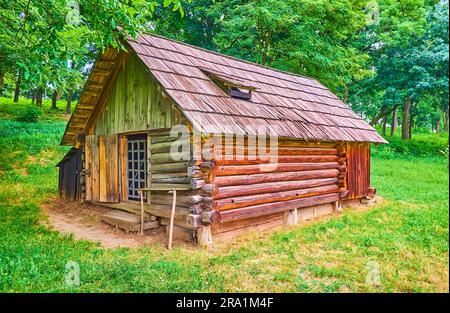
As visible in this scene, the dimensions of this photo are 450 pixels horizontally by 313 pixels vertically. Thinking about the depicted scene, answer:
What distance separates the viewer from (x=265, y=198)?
9102 millimetres

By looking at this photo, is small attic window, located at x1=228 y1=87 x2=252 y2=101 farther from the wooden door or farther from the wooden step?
the wooden step

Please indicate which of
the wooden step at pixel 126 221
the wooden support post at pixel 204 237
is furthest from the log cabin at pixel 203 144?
the wooden step at pixel 126 221

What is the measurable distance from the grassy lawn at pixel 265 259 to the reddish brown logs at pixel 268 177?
131 centimetres

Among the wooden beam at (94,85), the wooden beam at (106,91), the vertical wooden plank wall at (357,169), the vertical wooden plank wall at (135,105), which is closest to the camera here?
the vertical wooden plank wall at (135,105)

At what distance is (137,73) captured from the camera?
919 centimetres

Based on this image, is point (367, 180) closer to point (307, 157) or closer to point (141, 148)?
point (307, 157)

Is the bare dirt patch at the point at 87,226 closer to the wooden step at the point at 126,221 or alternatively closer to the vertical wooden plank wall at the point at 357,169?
the wooden step at the point at 126,221

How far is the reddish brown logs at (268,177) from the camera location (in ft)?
Result: 26.6

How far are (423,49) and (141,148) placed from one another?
1804 cm

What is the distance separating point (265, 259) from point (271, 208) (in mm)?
2525

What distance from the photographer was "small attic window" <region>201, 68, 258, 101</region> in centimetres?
915

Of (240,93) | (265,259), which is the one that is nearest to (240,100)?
(240,93)

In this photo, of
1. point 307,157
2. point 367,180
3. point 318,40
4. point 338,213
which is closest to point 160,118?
point 307,157

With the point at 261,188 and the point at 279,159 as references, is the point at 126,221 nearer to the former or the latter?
the point at 261,188
